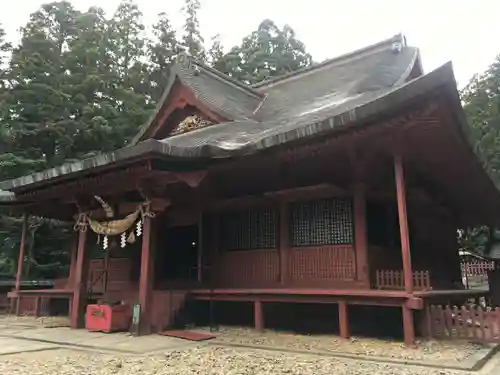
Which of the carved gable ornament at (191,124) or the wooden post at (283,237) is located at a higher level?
the carved gable ornament at (191,124)

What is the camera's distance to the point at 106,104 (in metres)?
20.6

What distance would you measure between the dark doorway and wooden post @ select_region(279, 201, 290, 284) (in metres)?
3.11

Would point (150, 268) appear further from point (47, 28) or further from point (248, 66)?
point (248, 66)

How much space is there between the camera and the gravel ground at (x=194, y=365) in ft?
16.4

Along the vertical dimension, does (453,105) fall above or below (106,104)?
below

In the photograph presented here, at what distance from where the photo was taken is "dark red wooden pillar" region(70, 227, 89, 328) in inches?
365

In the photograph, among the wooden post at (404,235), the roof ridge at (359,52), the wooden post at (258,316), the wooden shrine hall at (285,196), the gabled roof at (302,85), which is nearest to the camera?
the wooden post at (404,235)

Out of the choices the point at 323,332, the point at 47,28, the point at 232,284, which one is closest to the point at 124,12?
the point at 47,28

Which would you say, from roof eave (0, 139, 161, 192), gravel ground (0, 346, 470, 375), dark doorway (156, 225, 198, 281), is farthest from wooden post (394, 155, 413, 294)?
dark doorway (156, 225, 198, 281)

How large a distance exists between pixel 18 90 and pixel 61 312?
10.9 metres

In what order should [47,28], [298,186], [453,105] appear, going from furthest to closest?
1. [47,28]
2. [298,186]
3. [453,105]

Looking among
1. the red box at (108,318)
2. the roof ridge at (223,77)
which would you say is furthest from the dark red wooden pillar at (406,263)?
the roof ridge at (223,77)

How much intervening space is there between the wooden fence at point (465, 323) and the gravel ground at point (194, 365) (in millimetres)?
2024

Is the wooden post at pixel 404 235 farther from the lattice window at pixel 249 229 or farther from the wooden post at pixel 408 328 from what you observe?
the lattice window at pixel 249 229
